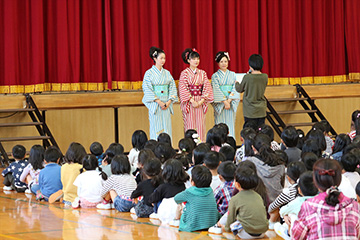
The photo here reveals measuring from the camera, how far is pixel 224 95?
35.2 feet

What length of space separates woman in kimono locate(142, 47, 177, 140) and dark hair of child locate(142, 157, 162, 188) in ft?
13.3

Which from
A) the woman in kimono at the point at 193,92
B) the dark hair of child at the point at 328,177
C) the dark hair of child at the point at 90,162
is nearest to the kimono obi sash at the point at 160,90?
the woman in kimono at the point at 193,92

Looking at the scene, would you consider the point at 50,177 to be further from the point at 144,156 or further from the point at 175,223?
the point at 175,223

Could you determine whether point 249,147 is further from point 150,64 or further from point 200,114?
point 150,64

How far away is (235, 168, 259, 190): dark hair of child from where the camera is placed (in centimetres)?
518

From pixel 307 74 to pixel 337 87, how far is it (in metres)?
0.68

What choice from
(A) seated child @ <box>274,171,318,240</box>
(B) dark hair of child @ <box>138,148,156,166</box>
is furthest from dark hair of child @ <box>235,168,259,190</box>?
(B) dark hair of child @ <box>138,148,156,166</box>

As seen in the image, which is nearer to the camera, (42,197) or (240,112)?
(42,197)

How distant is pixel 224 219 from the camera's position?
5547 mm

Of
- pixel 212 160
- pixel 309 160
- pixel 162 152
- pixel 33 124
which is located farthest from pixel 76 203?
pixel 33 124

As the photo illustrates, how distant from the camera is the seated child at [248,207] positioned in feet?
17.0

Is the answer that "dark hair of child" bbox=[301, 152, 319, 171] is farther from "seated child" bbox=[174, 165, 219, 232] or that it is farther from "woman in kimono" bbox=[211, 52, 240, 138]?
"woman in kimono" bbox=[211, 52, 240, 138]

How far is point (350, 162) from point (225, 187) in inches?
46.6

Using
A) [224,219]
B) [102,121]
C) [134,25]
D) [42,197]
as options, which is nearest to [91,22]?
[134,25]
